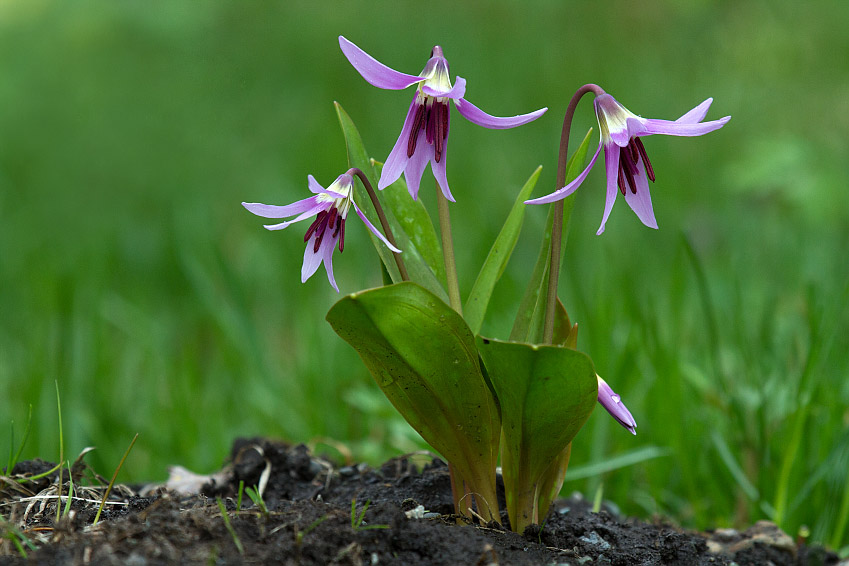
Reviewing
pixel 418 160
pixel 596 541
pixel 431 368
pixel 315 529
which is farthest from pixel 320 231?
pixel 596 541

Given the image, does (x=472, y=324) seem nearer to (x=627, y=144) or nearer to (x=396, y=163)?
(x=396, y=163)

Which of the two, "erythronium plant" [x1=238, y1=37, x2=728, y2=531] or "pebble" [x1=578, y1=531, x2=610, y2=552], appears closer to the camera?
"erythronium plant" [x1=238, y1=37, x2=728, y2=531]

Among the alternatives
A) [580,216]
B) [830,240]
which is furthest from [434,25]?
[830,240]

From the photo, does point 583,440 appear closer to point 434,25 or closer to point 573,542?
point 573,542

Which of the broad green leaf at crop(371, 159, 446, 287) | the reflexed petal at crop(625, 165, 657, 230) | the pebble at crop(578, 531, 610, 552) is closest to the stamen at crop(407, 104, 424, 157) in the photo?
the broad green leaf at crop(371, 159, 446, 287)

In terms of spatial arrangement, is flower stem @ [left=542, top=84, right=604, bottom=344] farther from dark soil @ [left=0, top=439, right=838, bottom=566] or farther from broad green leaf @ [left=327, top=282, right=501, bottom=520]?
dark soil @ [left=0, top=439, right=838, bottom=566]
